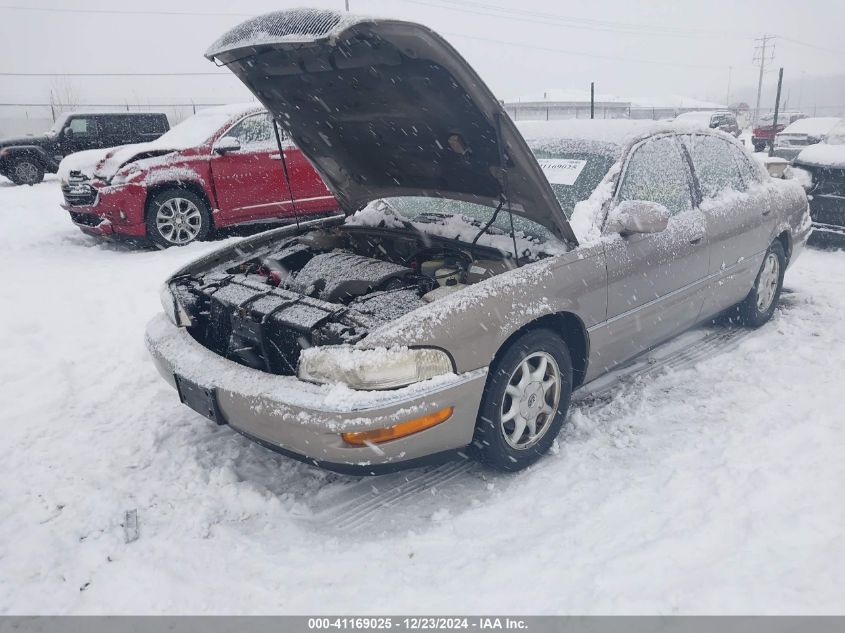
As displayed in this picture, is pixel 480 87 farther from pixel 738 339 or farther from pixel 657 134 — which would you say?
pixel 738 339

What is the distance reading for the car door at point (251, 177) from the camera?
7.50 meters

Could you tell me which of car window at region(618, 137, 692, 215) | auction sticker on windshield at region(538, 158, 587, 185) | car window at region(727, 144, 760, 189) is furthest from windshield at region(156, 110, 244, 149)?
car window at region(727, 144, 760, 189)

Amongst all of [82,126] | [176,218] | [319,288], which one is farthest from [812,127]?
[319,288]

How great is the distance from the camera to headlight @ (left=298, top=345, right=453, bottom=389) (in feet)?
7.94

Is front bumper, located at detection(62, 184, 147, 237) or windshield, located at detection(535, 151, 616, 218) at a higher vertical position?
windshield, located at detection(535, 151, 616, 218)

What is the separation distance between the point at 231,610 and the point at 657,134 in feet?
11.5

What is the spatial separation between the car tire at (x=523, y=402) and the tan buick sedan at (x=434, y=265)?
0.01 meters

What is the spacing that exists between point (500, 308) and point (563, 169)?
1312 mm

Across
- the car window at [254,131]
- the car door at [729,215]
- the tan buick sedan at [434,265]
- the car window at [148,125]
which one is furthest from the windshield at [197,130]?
the car window at [148,125]

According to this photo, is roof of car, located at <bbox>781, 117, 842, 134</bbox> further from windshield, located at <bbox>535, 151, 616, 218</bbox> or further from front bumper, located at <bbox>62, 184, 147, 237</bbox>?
front bumper, located at <bbox>62, 184, 147, 237</bbox>

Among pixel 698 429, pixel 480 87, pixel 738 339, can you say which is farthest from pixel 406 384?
pixel 738 339

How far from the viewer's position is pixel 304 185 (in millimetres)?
8062

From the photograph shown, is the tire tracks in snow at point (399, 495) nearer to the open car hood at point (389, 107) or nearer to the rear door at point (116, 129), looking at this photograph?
the open car hood at point (389, 107)

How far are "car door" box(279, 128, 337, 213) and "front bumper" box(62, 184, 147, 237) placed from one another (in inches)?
72.4
